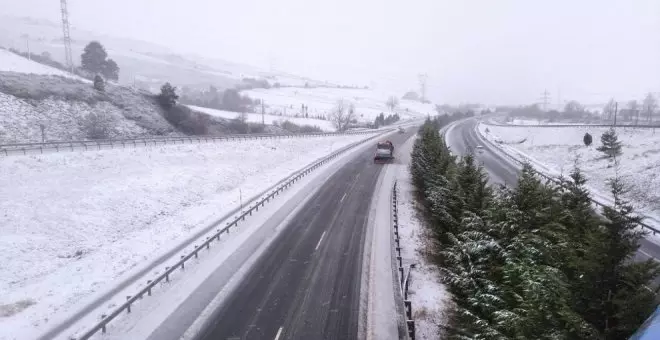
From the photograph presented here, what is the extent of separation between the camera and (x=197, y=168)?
40281mm

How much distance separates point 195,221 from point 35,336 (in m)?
13.7

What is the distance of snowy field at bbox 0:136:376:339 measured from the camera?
16.6 meters

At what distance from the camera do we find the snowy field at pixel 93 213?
1661cm

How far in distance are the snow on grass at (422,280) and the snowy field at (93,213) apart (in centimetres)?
1297

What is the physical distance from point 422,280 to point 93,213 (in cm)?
2148

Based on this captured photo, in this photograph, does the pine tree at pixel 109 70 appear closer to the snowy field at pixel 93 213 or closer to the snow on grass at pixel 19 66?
the snow on grass at pixel 19 66

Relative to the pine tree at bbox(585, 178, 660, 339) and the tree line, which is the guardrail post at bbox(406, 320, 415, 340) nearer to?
the tree line

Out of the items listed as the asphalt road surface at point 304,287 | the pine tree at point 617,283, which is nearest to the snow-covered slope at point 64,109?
the asphalt road surface at point 304,287

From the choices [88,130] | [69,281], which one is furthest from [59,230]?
[88,130]

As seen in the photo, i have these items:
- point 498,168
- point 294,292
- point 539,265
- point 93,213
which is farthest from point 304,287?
point 498,168

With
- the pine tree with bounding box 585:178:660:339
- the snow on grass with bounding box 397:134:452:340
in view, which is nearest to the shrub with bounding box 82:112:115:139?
the snow on grass with bounding box 397:134:452:340

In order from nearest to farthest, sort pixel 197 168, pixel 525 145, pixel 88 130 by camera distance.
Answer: pixel 197 168, pixel 88 130, pixel 525 145

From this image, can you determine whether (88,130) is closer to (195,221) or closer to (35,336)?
(195,221)

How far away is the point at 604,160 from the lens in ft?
151
